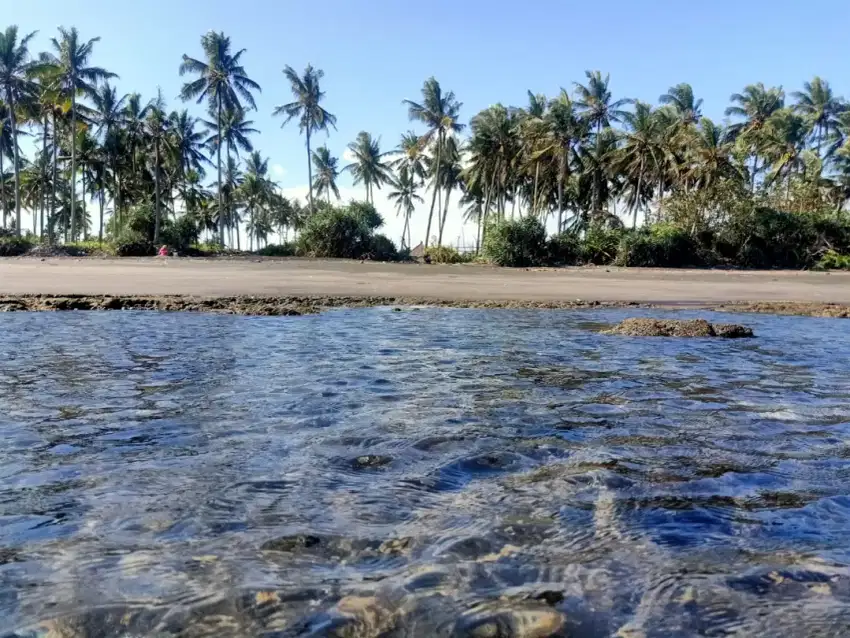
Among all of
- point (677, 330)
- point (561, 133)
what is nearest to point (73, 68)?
point (561, 133)

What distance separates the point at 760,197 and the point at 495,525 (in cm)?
4035

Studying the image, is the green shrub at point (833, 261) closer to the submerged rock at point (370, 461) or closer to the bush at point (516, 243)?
the bush at point (516, 243)

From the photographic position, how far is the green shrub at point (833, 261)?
110 feet

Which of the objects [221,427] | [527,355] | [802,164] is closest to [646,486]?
[221,427]

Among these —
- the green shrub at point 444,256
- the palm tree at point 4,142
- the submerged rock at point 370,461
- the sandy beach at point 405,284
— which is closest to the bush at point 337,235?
the green shrub at point 444,256

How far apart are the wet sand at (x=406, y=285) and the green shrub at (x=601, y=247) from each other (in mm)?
8344

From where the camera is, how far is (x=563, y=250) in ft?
120

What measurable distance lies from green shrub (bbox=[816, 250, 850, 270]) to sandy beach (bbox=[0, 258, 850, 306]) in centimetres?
701

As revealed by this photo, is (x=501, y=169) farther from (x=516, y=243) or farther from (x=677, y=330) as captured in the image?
(x=677, y=330)

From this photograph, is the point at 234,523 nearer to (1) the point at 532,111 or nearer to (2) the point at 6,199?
(1) the point at 532,111

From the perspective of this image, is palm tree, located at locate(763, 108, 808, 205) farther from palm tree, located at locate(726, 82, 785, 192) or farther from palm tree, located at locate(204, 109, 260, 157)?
palm tree, located at locate(204, 109, 260, 157)

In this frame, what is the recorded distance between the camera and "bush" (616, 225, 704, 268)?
34438 mm

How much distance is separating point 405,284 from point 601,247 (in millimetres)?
17826

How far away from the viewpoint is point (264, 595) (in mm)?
2363
